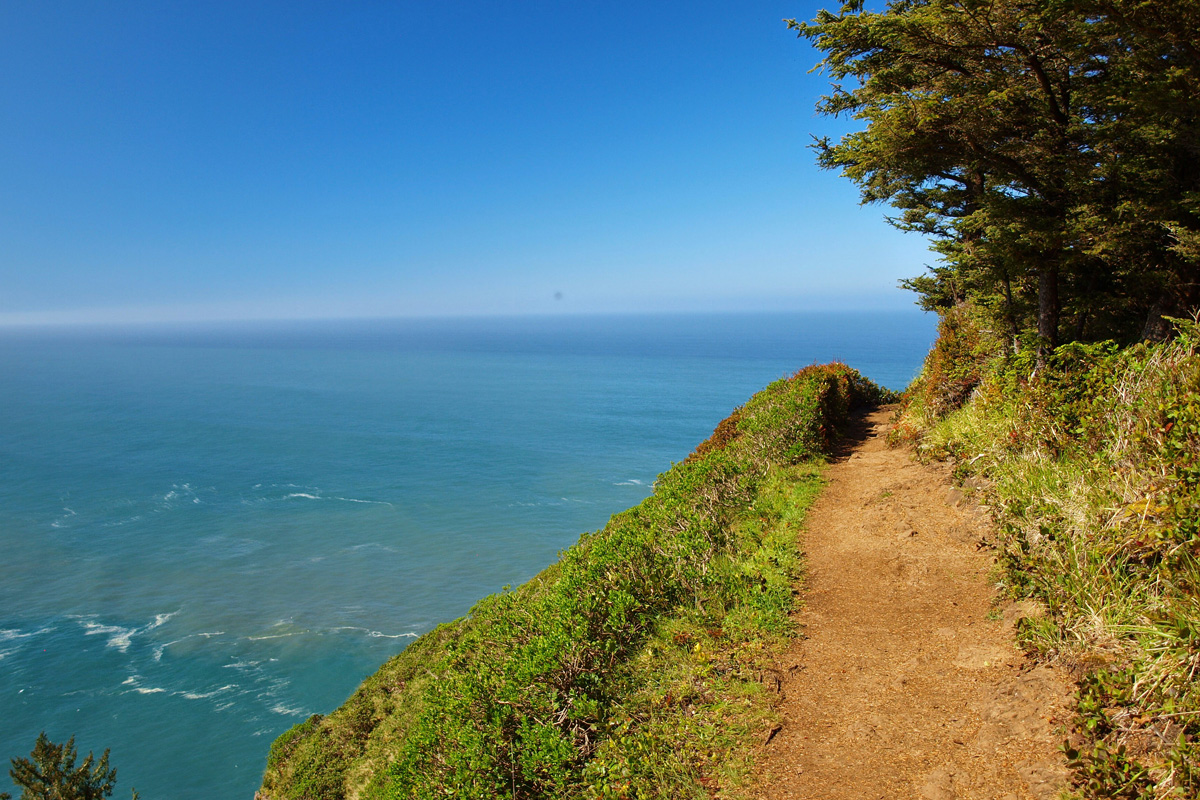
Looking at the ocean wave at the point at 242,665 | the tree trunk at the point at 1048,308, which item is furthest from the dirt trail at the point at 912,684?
the ocean wave at the point at 242,665

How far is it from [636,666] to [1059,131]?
1342cm

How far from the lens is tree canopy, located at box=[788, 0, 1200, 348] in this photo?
9867mm

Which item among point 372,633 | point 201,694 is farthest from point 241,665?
point 372,633

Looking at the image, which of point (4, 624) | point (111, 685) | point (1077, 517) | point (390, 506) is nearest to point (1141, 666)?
point (1077, 517)

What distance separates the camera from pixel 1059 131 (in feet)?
40.2

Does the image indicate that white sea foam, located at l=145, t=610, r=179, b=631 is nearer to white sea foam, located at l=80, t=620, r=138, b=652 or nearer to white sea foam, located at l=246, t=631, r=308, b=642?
white sea foam, located at l=80, t=620, r=138, b=652

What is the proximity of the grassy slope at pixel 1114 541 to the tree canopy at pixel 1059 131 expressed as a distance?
2.51m

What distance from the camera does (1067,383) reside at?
9.66 meters

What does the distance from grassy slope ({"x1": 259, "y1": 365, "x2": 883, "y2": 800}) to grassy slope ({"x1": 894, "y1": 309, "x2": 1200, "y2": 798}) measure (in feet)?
9.75

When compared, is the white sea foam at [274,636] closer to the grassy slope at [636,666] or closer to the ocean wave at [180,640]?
the ocean wave at [180,640]

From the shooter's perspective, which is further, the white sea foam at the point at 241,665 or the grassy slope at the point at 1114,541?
the white sea foam at the point at 241,665

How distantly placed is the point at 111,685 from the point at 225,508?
2650cm

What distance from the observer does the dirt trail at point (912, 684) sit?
5238 mm

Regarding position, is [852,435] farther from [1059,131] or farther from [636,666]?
[636,666]
